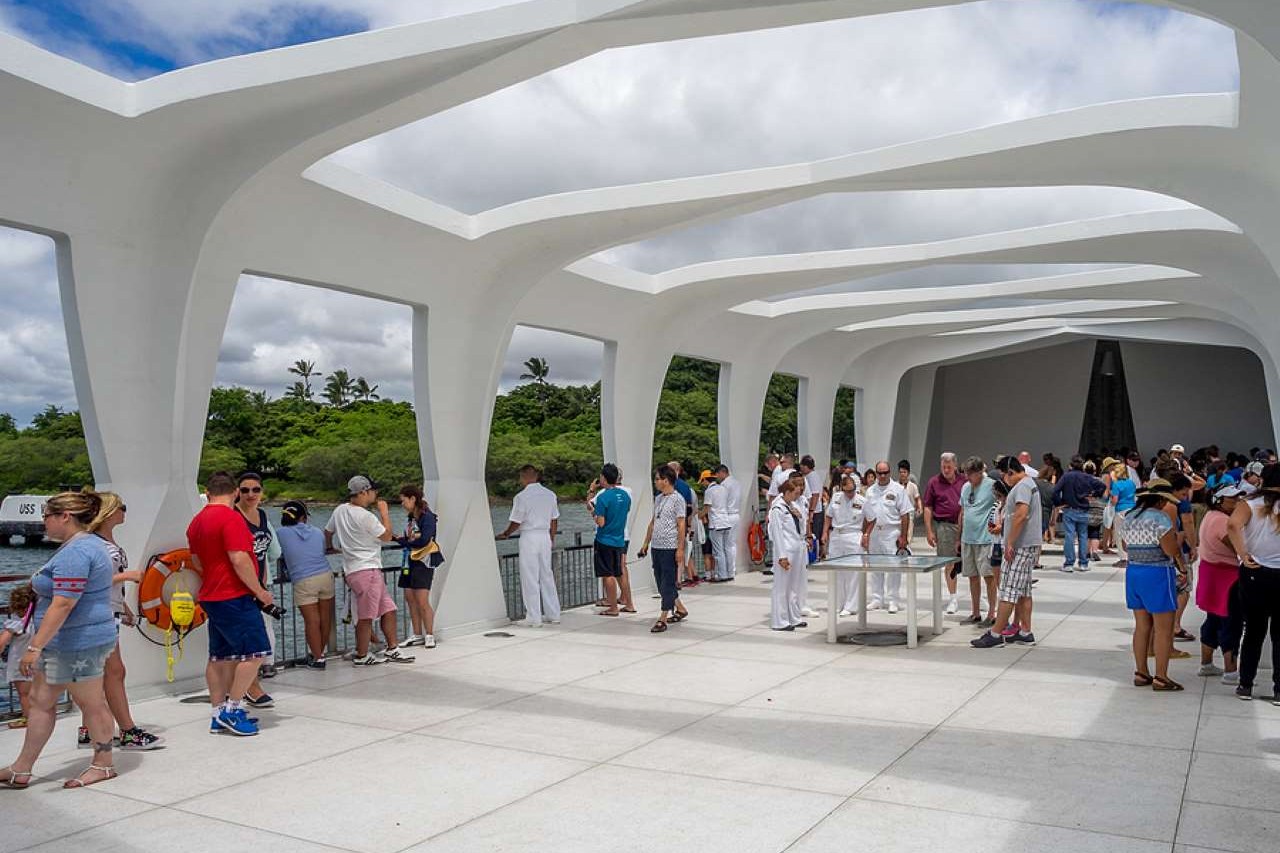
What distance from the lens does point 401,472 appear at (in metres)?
47.0

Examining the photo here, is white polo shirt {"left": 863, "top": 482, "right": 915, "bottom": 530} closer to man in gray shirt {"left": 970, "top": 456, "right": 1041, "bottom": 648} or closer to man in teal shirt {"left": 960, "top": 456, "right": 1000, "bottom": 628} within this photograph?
man in teal shirt {"left": 960, "top": 456, "right": 1000, "bottom": 628}

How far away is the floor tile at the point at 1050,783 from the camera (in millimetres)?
4688

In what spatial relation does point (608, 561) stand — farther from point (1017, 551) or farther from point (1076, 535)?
point (1076, 535)

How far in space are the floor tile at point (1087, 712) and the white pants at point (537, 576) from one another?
4.73m

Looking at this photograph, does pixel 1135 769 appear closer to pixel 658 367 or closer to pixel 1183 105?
pixel 1183 105

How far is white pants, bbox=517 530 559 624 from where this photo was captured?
410 inches

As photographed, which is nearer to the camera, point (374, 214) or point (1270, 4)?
point (1270, 4)

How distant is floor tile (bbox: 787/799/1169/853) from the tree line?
35.8 m

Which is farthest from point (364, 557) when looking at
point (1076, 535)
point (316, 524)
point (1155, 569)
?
point (316, 524)

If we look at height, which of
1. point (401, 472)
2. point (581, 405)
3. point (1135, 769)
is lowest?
point (1135, 769)

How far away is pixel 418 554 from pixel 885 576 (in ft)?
17.5

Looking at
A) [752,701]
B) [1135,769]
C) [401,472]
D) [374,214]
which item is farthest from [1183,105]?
[401,472]

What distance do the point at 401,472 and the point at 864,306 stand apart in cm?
3430

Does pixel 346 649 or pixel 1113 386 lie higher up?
pixel 1113 386
